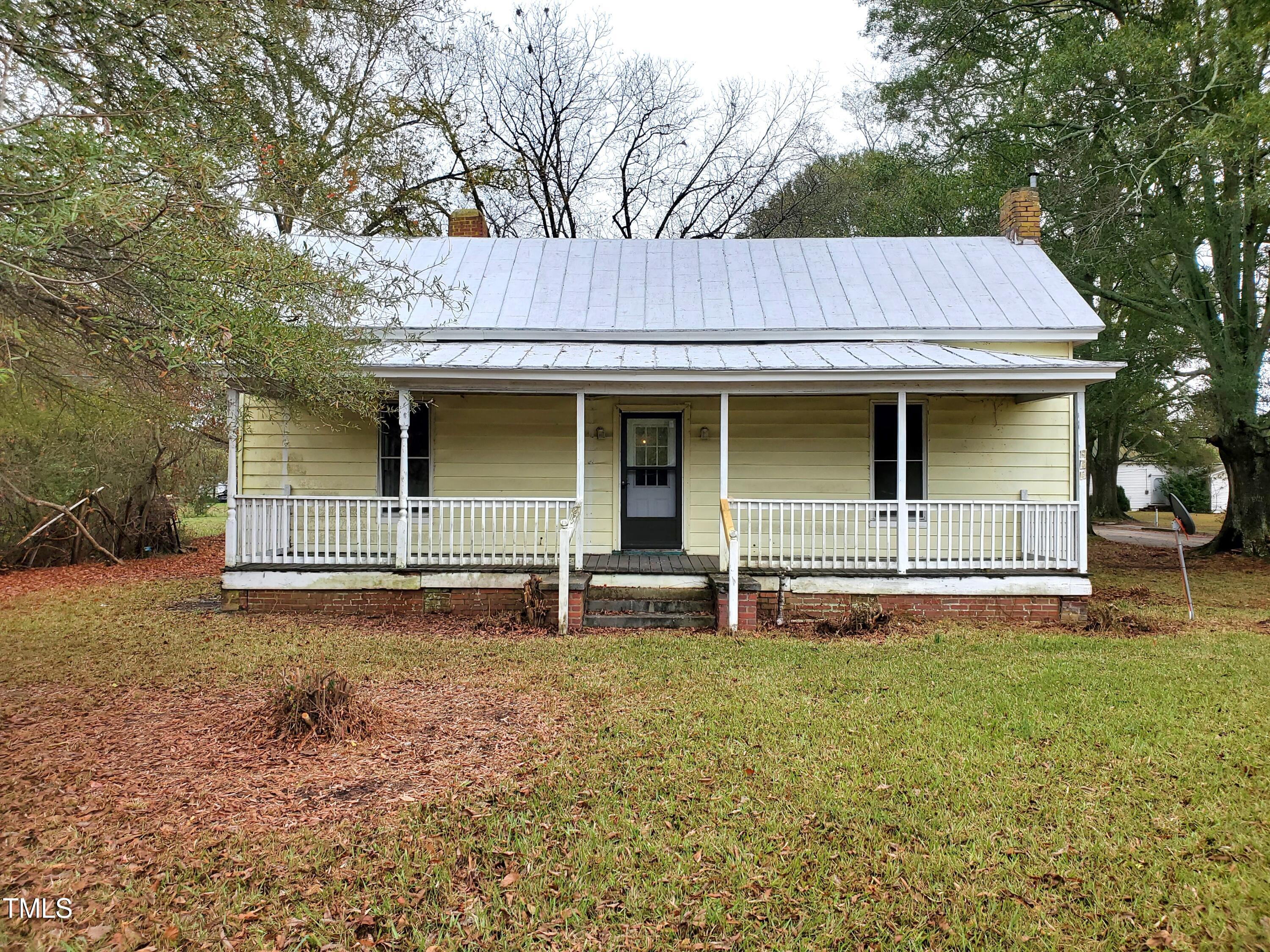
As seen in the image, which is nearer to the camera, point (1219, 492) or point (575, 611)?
point (575, 611)

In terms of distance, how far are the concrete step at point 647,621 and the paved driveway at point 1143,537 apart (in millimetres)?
15399

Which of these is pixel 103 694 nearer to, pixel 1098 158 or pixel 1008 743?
pixel 1008 743

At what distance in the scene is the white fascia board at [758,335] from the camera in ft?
34.6

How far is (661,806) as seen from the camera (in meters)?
4.09

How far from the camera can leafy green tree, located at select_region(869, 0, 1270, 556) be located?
1209cm

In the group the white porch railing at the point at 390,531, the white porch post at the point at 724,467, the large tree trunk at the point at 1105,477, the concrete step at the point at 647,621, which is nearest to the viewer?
the concrete step at the point at 647,621

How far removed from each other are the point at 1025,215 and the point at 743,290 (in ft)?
17.9

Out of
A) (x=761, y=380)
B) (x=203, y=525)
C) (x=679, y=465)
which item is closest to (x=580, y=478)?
(x=679, y=465)

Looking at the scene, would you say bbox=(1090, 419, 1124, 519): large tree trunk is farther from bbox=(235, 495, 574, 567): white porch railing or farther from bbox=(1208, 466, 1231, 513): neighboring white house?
bbox=(235, 495, 574, 567): white porch railing

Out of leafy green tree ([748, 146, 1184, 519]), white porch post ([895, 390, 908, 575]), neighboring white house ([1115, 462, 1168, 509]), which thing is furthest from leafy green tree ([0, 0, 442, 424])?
neighboring white house ([1115, 462, 1168, 509])

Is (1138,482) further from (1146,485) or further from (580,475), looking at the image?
(580,475)

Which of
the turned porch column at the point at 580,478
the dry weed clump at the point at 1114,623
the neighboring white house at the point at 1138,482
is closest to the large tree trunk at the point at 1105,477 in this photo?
the neighboring white house at the point at 1138,482

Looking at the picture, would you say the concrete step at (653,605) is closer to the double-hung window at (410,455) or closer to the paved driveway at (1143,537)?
the double-hung window at (410,455)

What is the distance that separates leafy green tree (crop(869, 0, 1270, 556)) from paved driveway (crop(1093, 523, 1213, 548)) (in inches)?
123
